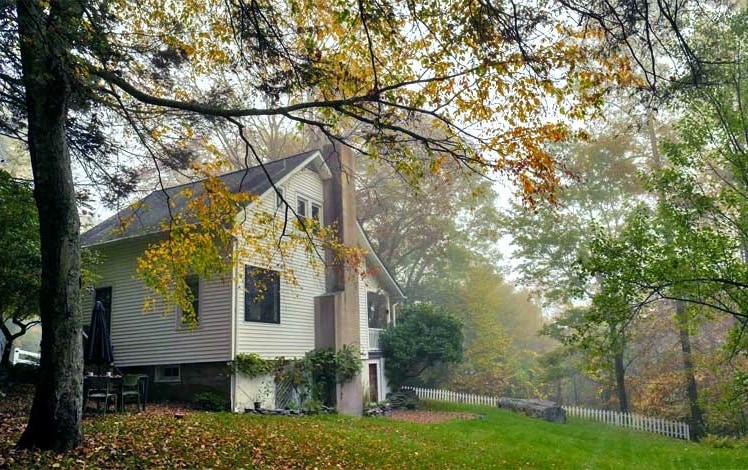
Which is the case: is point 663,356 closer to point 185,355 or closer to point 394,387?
point 394,387

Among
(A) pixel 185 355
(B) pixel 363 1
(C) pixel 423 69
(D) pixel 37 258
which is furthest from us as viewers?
(A) pixel 185 355

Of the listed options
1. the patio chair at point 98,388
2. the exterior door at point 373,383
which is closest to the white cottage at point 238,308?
the exterior door at point 373,383

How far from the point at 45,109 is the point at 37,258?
6.50 m

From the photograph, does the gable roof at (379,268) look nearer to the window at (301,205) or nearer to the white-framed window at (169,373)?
the window at (301,205)

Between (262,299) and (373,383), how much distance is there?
27.4 ft

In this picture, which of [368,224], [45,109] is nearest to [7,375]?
[45,109]

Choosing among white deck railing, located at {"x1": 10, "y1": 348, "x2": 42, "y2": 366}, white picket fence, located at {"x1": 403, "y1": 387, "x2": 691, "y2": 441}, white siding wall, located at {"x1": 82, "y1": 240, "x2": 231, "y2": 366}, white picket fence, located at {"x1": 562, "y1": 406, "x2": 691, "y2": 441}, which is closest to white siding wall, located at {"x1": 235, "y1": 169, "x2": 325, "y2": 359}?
white siding wall, located at {"x1": 82, "y1": 240, "x2": 231, "y2": 366}

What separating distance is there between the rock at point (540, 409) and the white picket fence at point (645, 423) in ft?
5.06

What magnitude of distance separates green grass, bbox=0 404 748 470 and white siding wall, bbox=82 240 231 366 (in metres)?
3.14

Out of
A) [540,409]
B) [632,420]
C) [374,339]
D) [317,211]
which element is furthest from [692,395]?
[317,211]

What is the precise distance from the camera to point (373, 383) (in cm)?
2130

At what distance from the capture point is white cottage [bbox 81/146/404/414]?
14.4 meters

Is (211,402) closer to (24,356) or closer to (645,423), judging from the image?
(24,356)

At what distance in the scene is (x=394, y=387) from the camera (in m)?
22.5
